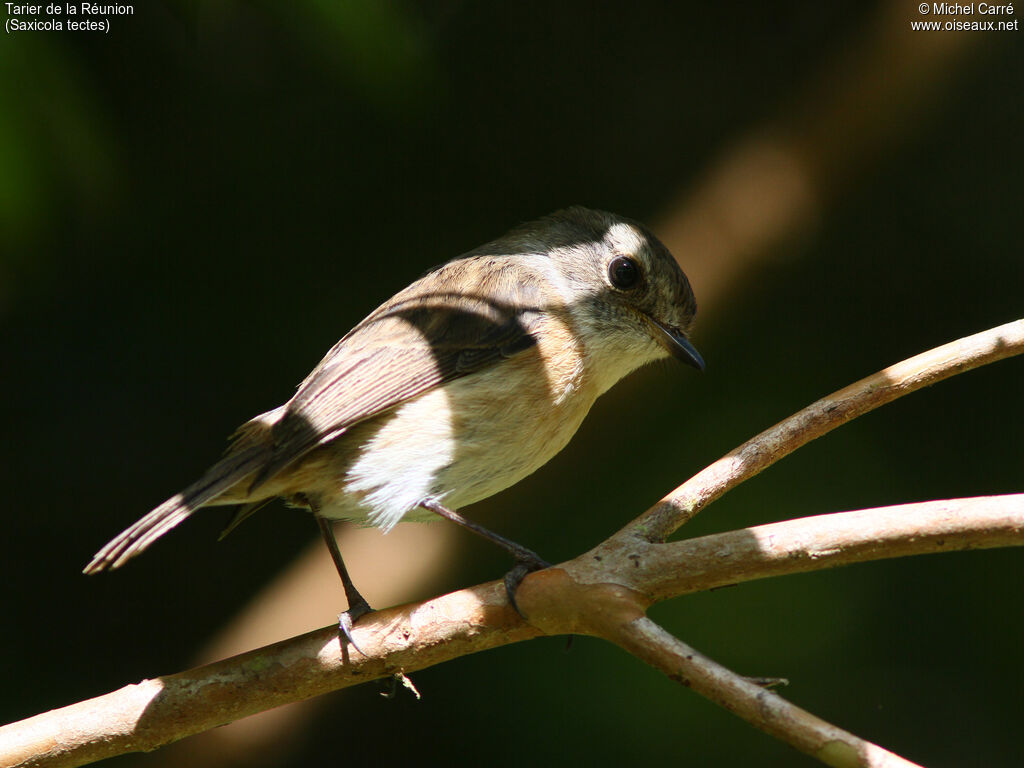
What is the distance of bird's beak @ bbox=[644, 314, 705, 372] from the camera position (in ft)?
8.79

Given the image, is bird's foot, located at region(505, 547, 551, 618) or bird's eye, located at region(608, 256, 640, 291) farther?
bird's eye, located at region(608, 256, 640, 291)

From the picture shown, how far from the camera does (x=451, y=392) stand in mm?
2428

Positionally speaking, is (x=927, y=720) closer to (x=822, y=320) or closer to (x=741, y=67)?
(x=822, y=320)

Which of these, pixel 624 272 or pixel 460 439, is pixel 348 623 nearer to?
pixel 460 439

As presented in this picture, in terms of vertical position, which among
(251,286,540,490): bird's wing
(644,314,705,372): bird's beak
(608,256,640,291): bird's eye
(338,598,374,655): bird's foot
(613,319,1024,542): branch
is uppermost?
(608,256,640,291): bird's eye

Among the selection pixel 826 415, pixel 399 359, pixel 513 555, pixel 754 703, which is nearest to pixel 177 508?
pixel 399 359

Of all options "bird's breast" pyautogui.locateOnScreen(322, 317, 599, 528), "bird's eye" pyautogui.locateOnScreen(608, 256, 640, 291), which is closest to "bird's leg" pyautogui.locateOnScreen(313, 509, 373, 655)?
"bird's breast" pyautogui.locateOnScreen(322, 317, 599, 528)

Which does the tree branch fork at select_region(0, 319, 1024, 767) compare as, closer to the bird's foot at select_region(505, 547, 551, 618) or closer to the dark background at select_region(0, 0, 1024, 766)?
the bird's foot at select_region(505, 547, 551, 618)

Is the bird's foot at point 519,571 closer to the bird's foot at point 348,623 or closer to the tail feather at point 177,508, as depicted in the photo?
the bird's foot at point 348,623

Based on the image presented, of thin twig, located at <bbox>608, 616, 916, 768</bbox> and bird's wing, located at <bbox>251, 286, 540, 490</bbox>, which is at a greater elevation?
bird's wing, located at <bbox>251, 286, 540, 490</bbox>

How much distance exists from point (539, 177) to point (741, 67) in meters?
1.00

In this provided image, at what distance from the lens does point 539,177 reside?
386 cm

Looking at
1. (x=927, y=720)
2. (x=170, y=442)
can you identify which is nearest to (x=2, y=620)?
(x=170, y=442)

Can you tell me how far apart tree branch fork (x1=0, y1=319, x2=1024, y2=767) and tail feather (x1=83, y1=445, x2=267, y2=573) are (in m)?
0.30
